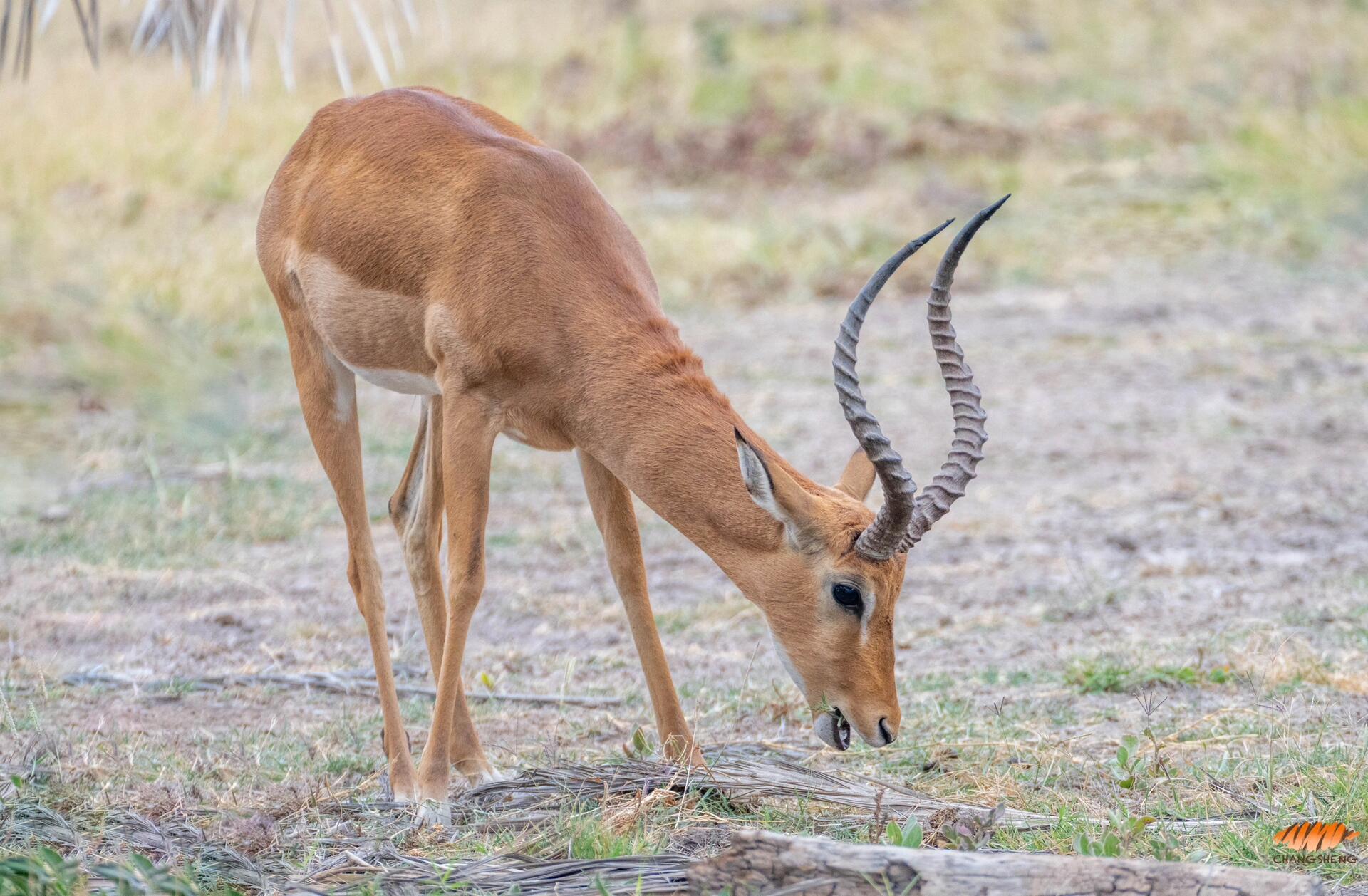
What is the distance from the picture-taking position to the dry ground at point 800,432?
4531 millimetres

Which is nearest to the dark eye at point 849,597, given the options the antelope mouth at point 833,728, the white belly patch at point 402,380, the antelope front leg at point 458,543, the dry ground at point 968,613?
the antelope mouth at point 833,728

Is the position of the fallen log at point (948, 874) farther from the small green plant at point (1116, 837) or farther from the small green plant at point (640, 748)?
the small green plant at point (640, 748)

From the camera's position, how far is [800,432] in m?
9.37

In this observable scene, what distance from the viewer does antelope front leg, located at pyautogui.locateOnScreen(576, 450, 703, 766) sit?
181 inches

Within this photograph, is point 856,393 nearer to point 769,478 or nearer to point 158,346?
point 769,478

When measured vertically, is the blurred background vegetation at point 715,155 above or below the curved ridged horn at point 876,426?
below

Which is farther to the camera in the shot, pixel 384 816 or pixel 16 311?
pixel 16 311

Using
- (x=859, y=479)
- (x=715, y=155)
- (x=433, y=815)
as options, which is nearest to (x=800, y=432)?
(x=859, y=479)

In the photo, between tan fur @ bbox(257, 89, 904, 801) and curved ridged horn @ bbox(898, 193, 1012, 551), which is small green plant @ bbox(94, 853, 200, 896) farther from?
curved ridged horn @ bbox(898, 193, 1012, 551)

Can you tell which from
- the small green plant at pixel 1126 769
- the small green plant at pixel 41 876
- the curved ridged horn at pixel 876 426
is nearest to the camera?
the small green plant at pixel 41 876

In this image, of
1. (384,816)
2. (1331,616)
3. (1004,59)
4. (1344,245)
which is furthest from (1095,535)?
(1004,59)

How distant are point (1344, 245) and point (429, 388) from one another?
1061 centimetres

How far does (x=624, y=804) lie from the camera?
390 cm

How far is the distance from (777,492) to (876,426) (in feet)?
1.05
